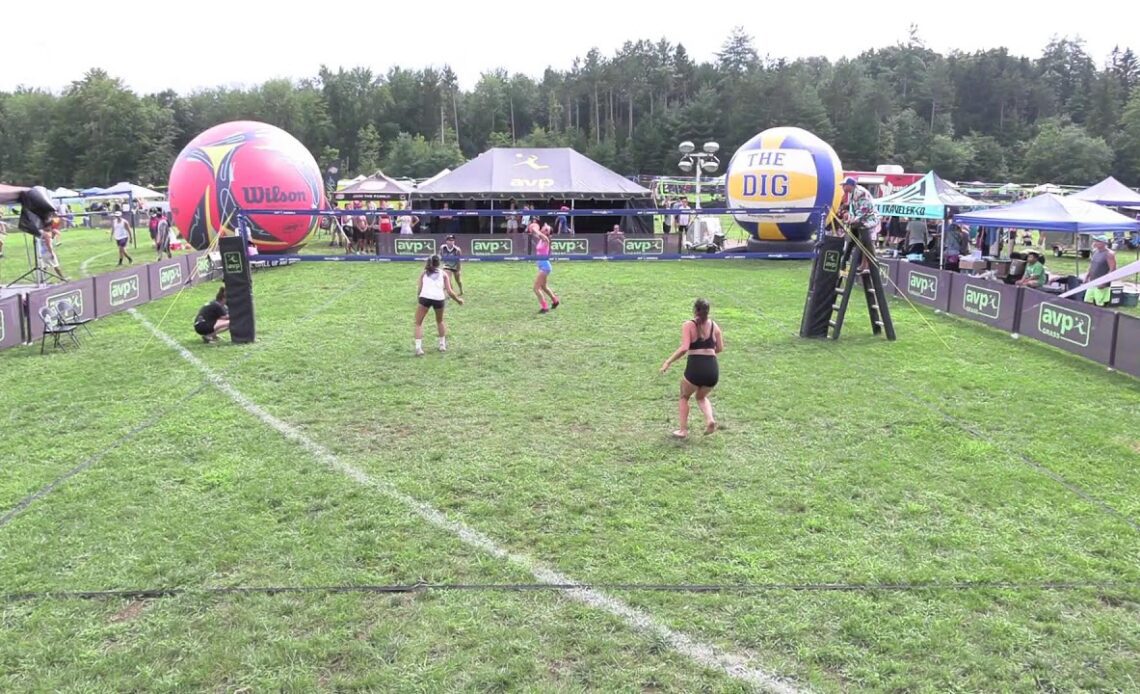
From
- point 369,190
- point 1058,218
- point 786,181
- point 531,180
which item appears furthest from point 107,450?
point 369,190

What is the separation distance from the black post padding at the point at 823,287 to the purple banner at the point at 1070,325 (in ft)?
10.7

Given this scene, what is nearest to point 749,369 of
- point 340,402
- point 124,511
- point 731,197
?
point 340,402

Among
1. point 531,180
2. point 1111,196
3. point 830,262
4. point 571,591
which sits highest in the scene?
point 531,180

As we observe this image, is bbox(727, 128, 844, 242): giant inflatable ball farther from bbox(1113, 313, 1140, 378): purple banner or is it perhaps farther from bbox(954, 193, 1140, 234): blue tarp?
bbox(1113, 313, 1140, 378): purple banner

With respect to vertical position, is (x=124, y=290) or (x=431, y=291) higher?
(x=431, y=291)

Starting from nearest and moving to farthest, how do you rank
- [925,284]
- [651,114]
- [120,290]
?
[120,290] < [925,284] < [651,114]

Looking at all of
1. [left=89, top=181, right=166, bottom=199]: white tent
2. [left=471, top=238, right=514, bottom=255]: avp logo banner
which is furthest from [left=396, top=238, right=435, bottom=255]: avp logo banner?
[left=89, top=181, right=166, bottom=199]: white tent

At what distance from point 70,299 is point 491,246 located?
1238 centimetres

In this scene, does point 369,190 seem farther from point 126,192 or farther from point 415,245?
point 126,192

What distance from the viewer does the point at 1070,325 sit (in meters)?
12.0

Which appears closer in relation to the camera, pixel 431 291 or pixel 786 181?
pixel 431 291

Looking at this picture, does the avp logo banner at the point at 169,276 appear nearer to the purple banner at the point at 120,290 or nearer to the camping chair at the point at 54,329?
the purple banner at the point at 120,290

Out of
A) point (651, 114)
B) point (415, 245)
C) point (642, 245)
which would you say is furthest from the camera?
point (651, 114)

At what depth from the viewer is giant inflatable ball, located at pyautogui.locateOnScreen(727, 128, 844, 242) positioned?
76.9 ft
